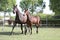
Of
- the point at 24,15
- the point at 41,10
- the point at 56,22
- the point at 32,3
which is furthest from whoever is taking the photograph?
the point at 41,10

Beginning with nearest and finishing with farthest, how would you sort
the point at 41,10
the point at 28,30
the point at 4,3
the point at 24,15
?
the point at 24,15
the point at 28,30
the point at 4,3
the point at 41,10

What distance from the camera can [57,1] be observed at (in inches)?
1719

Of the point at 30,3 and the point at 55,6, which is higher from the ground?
the point at 30,3

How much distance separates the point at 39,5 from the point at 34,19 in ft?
130

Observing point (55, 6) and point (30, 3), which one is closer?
point (55, 6)

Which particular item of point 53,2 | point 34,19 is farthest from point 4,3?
point 34,19

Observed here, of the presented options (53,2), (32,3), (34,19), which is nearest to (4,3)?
(32,3)

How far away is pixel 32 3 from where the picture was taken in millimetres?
56250

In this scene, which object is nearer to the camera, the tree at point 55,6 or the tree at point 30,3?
the tree at point 55,6

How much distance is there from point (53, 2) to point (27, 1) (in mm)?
14333

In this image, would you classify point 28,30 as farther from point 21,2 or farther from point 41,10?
point 41,10

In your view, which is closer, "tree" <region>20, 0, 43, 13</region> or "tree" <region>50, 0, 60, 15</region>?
"tree" <region>50, 0, 60, 15</region>

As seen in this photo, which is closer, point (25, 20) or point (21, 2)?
point (25, 20)

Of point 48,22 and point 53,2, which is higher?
point 53,2
